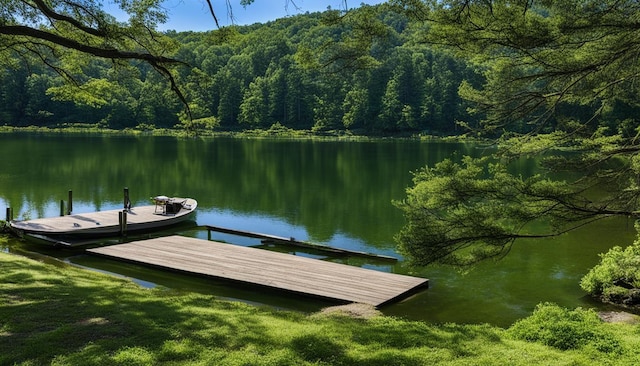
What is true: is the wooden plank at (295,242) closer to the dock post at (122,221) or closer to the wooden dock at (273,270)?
the wooden dock at (273,270)

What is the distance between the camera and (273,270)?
12.7 metres

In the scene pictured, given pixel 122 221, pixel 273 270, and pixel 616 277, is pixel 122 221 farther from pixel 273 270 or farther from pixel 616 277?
pixel 616 277

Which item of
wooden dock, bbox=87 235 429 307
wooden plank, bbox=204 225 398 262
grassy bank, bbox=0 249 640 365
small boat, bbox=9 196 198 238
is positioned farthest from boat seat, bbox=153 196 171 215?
grassy bank, bbox=0 249 640 365

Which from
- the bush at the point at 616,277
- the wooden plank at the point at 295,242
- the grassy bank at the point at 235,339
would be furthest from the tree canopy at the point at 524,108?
the wooden plank at the point at 295,242

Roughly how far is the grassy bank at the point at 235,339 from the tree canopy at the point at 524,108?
5.09 ft

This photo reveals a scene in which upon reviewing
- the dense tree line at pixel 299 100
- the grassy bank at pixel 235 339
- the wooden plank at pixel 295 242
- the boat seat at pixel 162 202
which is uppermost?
the dense tree line at pixel 299 100

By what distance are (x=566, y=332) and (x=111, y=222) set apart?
15.7 meters

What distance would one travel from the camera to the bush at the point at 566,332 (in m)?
6.29

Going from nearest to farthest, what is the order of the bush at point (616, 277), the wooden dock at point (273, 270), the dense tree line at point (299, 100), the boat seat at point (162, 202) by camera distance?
the wooden dock at point (273, 270) → the bush at point (616, 277) → the boat seat at point (162, 202) → the dense tree line at point (299, 100)

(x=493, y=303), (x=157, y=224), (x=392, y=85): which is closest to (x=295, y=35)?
(x=392, y=85)

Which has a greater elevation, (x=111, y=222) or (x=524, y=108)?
(x=524, y=108)

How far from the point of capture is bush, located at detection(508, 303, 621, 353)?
20.6ft

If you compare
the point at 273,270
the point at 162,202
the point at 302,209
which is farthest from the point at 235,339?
the point at 302,209

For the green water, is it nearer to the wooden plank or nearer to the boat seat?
the wooden plank
